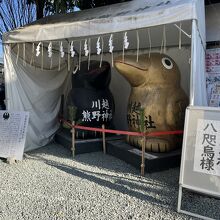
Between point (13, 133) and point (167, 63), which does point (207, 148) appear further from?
point (13, 133)

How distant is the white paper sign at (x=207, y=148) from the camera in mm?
3098

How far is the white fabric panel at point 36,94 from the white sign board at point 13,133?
0.78 ft

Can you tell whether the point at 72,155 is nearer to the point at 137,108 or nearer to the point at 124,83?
the point at 137,108

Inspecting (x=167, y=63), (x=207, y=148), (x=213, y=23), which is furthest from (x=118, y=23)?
(x=213, y=23)

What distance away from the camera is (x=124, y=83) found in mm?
7125

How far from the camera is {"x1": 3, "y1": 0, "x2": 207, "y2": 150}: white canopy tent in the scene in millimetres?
3635

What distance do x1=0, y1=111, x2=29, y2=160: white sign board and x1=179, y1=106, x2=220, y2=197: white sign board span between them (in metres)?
3.08

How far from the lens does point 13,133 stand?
5.25 m

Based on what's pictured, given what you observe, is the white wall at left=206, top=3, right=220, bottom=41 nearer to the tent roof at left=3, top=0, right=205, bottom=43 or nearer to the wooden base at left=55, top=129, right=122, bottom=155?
the tent roof at left=3, top=0, right=205, bottom=43

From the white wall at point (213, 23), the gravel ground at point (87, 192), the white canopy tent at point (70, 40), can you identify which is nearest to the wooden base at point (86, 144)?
the gravel ground at point (87, 192)

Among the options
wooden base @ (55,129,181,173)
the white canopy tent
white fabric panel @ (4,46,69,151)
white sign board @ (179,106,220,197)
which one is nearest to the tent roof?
the white canopy tent

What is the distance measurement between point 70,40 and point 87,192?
3.00m

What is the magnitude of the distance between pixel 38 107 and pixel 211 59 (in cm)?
373

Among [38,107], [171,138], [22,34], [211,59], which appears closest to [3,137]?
[38,107]
